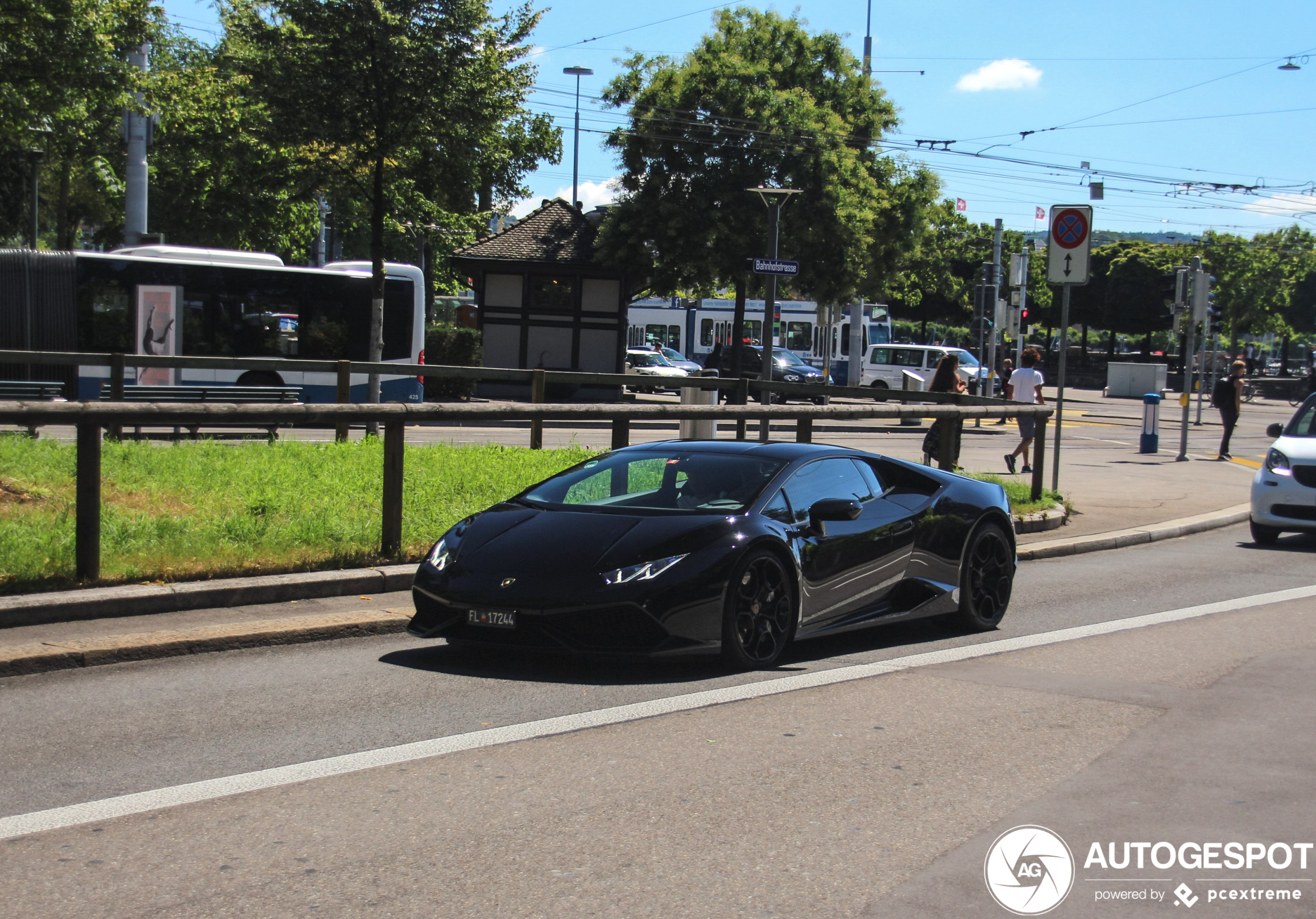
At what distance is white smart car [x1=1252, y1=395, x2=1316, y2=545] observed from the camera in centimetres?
1362

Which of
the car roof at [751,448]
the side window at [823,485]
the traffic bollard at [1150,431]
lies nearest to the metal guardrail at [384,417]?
the car roof at [751,448]

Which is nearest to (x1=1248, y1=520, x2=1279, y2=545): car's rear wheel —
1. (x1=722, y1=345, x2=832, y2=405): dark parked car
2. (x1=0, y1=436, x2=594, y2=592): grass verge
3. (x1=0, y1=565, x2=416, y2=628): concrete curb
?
(x1=0, y1=436, x2=594, y2=592): grass verge

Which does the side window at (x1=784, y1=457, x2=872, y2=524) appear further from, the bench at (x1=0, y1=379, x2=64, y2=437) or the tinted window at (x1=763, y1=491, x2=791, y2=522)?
the bench at (x1=0, y1=379, x2=64, y2=437)

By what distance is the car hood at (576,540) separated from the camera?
6.77m

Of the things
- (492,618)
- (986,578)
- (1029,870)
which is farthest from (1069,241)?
(1029,870)

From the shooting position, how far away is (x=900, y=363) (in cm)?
4559

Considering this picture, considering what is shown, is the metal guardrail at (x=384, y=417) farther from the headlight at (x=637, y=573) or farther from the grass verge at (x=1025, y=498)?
the headlight at (x=637, y=573)

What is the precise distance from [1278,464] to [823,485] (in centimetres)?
807

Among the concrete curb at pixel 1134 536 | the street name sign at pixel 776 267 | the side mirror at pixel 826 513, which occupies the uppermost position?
the street name sign at pixel 776 267

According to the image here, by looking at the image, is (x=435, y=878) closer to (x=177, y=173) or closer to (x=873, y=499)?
(x=873, y=499)

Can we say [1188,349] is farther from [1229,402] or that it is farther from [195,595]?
[195,595]

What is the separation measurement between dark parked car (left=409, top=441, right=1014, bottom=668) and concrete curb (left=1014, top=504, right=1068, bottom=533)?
195 inches

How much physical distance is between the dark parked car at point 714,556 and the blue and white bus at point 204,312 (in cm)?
1778

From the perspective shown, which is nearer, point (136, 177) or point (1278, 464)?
point (1278, 464)
